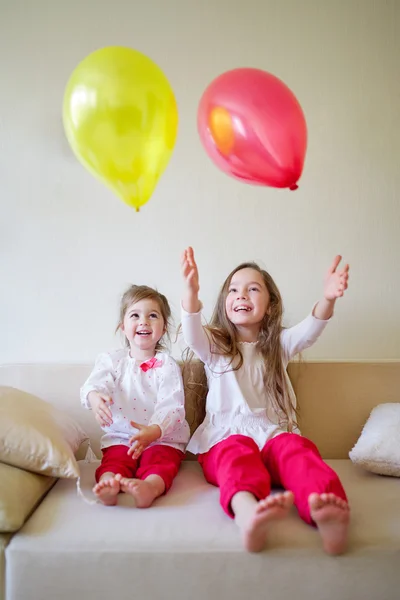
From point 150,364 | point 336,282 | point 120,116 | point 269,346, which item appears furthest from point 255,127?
point 150,364

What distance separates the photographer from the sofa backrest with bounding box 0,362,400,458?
181cm

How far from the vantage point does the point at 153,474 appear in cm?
148

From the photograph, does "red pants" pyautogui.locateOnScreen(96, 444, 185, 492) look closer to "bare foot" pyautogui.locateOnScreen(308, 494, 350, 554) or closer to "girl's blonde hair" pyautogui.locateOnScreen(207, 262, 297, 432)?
"girl's blonde hair" pyautogui.locateOnScreen(207, 262, 297, 432)

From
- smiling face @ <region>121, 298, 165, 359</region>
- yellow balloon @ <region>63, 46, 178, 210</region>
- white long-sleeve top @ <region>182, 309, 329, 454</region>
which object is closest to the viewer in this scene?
yellow balloon @ <region>63, 46, 178, 210</region>

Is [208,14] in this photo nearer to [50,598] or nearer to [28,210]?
[28,210]

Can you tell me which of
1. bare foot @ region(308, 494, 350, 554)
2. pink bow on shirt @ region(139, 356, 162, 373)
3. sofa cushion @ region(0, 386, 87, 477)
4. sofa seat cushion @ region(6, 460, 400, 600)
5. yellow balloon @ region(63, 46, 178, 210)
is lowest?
sofa seat cushion @ region(6, 460, 400, 600)

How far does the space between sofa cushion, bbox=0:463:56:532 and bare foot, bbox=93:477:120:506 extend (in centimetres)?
16

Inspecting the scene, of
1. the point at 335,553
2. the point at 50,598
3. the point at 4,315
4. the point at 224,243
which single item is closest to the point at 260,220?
the point at 224,243

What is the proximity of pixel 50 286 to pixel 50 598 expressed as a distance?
44.5 inches

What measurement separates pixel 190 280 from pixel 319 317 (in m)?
0.42

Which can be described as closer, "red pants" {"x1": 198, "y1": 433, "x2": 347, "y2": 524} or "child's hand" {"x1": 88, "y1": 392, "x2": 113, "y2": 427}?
"red pants" {"x1": 198, "y1": 433, "x2": 347, "y2": 524}

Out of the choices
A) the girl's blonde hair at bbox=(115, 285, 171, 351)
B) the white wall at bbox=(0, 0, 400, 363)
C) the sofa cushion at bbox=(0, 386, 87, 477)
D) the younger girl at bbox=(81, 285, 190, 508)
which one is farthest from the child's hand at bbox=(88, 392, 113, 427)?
the white wall at bbox=(0, 0, 400, 363)

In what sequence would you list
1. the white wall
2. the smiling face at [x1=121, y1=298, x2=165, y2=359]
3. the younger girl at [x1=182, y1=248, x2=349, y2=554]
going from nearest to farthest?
the younger girl at [x1=182, y1=248, x2=349, y2=554], the smiling face at [x1=121, y1=298, x2=165, y2=359], the white wall

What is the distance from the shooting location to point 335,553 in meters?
1.17
